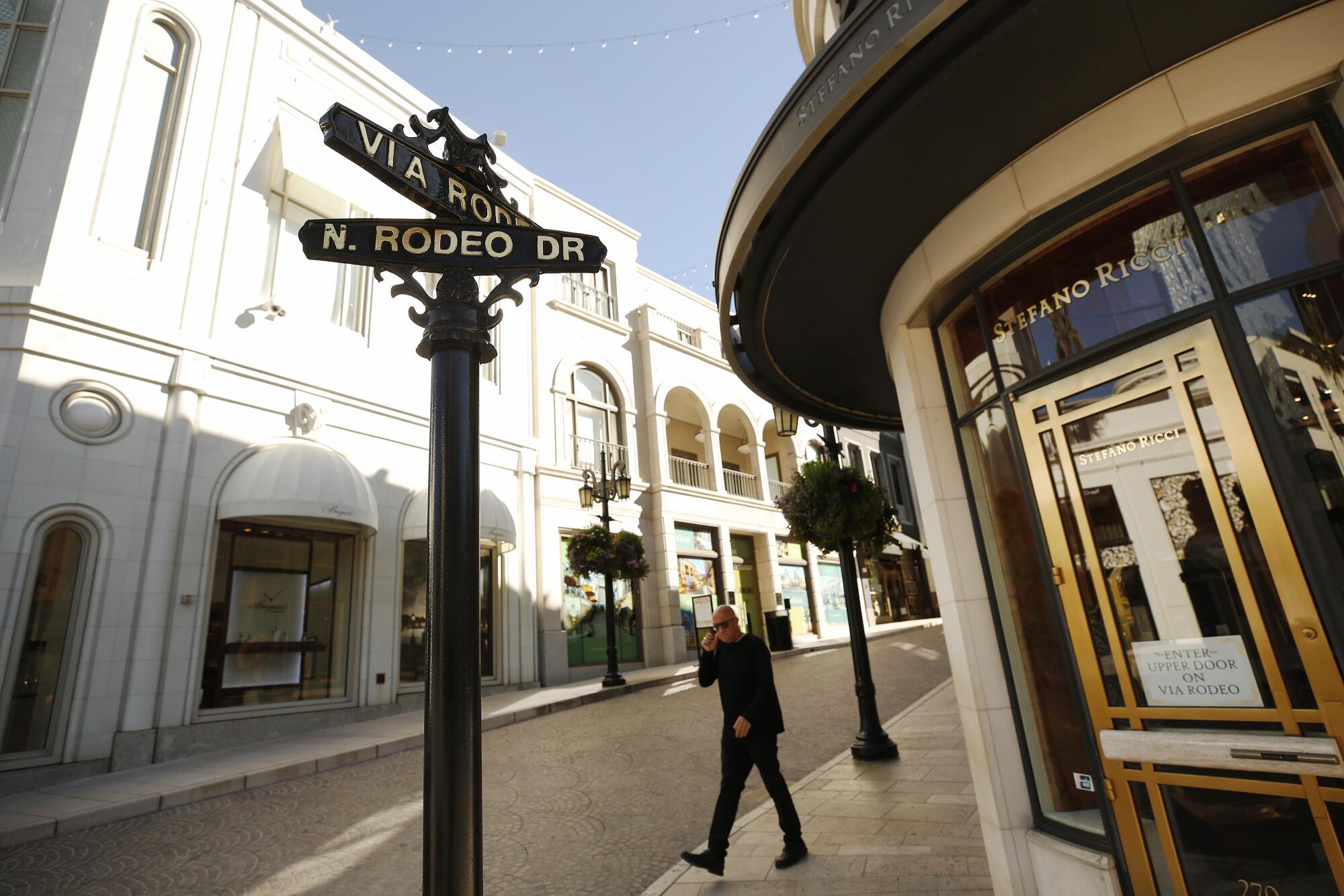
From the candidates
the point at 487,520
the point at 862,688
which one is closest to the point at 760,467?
the point at 487,520

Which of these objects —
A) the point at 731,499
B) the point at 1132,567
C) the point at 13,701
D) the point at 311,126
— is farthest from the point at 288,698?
the point at 731,499

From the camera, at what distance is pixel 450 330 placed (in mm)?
2484

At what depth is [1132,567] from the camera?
307cm

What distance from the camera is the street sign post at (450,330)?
207cm

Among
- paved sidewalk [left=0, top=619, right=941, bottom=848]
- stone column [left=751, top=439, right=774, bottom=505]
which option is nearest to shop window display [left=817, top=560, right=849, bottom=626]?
stone column [left=751, top=439, right=774, bottom=505]

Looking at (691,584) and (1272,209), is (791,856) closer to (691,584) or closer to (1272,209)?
(1272,209)

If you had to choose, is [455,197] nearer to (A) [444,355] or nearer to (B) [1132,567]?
(A) [444,355]

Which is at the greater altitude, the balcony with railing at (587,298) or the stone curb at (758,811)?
the balcony with railing at (587,298)

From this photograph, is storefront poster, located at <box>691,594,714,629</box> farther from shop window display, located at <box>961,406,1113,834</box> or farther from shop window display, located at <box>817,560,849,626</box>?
shop window display, located at <box>961,406,1113,834</box>

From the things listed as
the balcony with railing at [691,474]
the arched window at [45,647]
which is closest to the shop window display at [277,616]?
the arched window at [45,647]

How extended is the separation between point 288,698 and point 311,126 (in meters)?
11.0

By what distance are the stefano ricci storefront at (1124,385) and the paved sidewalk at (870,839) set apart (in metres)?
0.49

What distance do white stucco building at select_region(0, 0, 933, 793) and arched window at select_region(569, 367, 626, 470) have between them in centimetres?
205

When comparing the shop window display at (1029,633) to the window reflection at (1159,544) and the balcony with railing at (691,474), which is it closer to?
the window reflection at (1159,544)
